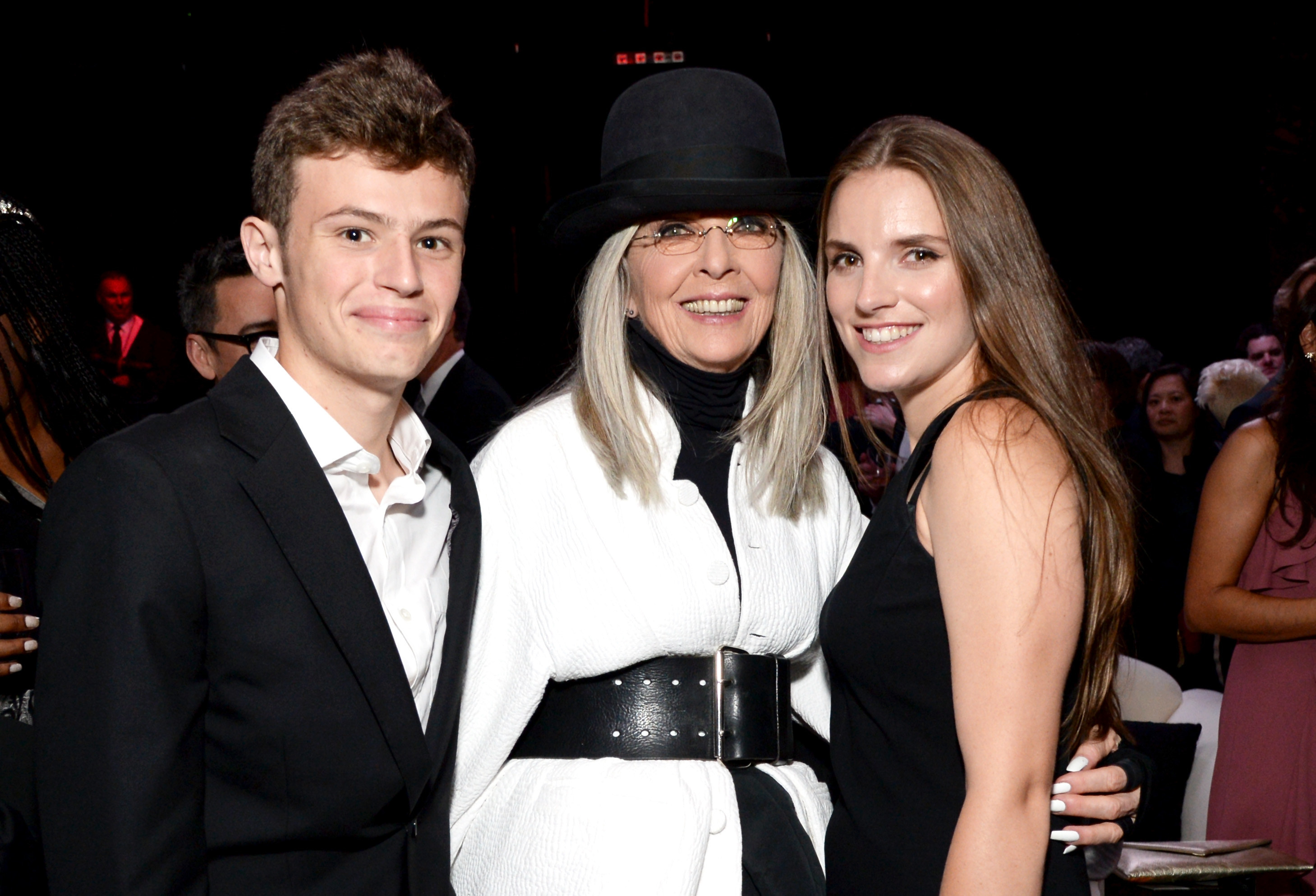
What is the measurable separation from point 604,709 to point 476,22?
211 inches

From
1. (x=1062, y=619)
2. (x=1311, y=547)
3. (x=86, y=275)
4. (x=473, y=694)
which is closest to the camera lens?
(x=1062, y=619)

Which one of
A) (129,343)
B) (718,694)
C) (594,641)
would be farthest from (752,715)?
(129,343)

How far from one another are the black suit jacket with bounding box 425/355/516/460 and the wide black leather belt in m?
2.01

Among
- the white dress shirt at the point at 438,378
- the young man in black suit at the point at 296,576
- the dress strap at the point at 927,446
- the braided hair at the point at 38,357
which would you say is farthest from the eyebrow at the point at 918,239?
the white dress shirt at the point at 438,378

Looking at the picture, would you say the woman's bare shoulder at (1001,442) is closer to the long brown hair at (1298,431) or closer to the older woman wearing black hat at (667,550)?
the older woman wearing black hat at (667,550)

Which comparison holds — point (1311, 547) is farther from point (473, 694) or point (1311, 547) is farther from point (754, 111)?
point (473, 694)

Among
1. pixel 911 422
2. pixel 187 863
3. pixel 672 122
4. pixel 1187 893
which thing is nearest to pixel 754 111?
pixel 672 122

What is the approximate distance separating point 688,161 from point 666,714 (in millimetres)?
984

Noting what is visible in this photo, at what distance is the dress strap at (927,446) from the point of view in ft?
5.30

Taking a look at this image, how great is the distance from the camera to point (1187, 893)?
3.48 m

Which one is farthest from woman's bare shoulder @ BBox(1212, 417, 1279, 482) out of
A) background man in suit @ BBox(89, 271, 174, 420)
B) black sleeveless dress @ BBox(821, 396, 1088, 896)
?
background man in suit @ BBox(89, 271, 174, 420)

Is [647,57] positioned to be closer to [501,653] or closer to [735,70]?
[735,70]

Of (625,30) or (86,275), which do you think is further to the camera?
(86,275)

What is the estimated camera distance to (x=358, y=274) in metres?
1.59
